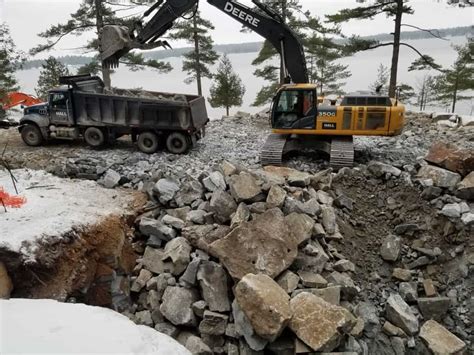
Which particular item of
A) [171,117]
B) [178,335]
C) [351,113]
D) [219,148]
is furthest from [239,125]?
[178,335]

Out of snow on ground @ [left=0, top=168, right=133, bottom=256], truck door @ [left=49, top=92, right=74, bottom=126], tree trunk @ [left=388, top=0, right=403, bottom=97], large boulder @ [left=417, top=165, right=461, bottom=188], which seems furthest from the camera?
tree trunk @ [left=388, top=0, right=403, bottom=97]

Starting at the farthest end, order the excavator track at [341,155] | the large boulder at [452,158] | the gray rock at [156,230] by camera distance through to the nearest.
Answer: the excavator track at [341,155], the large boulder at [452,158], the gray rock at [156,230]

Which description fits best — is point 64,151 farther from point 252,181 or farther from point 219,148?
point 252,181

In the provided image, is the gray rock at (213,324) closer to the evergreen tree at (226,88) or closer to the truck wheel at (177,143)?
the truck wheel at (177,143)

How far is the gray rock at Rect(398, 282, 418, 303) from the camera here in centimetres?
625

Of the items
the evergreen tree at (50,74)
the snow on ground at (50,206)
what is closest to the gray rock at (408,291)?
the snow on ground at (50,206)

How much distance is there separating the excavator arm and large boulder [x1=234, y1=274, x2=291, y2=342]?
21.7ft

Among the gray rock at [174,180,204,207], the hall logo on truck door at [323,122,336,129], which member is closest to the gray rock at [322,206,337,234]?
the gray rock at [174,180,204,207]

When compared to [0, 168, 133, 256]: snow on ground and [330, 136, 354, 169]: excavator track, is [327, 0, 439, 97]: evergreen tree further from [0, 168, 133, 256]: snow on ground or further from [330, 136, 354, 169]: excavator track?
[0, 168, 133, 256]: snow on ground

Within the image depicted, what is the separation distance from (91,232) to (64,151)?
5518 millimetres

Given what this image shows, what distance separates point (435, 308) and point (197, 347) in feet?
12.6

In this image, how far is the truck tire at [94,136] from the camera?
34.6 feet

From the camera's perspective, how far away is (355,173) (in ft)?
28.3

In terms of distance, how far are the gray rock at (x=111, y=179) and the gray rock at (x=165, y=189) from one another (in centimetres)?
111
